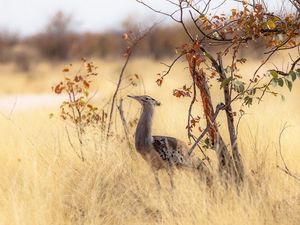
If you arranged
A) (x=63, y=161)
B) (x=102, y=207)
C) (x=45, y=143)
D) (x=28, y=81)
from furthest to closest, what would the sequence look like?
(x=28, y=81) < (x=45, y=143) < (x=63, y=161) < (x=102, y=207)

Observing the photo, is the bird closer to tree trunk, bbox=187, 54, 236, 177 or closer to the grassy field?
the grassy field

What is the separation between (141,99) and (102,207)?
1.00m

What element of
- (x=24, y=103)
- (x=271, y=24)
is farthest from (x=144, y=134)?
(x=24, y=103)

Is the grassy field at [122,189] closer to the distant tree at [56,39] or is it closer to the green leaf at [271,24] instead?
the green leaf at [271,24]

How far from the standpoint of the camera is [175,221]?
5.25 meters

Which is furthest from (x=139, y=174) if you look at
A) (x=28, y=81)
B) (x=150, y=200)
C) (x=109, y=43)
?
(x=109, y=43)

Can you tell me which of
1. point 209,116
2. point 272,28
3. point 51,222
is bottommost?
point 51,222

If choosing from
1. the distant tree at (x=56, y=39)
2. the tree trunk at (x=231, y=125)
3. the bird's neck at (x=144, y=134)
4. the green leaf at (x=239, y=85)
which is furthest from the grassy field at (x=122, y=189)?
the distant tree at (x=56, y=39)

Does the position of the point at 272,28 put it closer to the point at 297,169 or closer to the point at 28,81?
the point at 297,169

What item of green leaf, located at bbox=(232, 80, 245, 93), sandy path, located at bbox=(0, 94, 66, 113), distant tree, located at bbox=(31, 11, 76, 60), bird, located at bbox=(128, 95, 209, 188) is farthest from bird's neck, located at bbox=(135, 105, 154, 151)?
distant tree, located at bbox=(31, 11, 76, 60)

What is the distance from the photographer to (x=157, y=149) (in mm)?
5867

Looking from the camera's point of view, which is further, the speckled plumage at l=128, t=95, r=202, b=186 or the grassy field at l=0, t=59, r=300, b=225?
the speckled plumage at l=128, t=95, r=202, b=186

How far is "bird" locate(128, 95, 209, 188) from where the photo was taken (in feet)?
19.2

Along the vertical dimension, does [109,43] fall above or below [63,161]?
above
